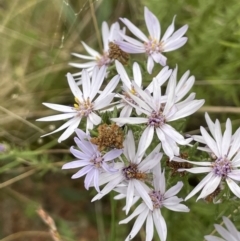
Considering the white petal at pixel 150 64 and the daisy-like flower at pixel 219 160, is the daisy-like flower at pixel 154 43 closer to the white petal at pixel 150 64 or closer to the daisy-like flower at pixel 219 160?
the white petal at pixel 150 64

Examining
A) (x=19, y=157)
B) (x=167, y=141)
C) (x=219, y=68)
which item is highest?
(x=219, y=68)

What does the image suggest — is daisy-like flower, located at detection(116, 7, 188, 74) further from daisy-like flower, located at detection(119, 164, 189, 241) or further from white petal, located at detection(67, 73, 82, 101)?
daisy-like flower, located at detection(119, 164, 189, 241)

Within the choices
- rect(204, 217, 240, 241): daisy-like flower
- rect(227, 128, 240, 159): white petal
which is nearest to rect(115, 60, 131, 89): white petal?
rect(227, 128, 240, 159): white petal

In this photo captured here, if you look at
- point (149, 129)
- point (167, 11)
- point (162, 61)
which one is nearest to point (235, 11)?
point (167, 11)

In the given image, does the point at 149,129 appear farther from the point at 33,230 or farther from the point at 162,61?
the point at 33,230

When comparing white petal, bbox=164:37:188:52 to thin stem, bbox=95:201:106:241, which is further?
thin stem, bbox=95:201:106:241

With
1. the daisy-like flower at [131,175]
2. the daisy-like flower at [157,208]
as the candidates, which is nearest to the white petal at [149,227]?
the daisy-like flower at [157,208]
